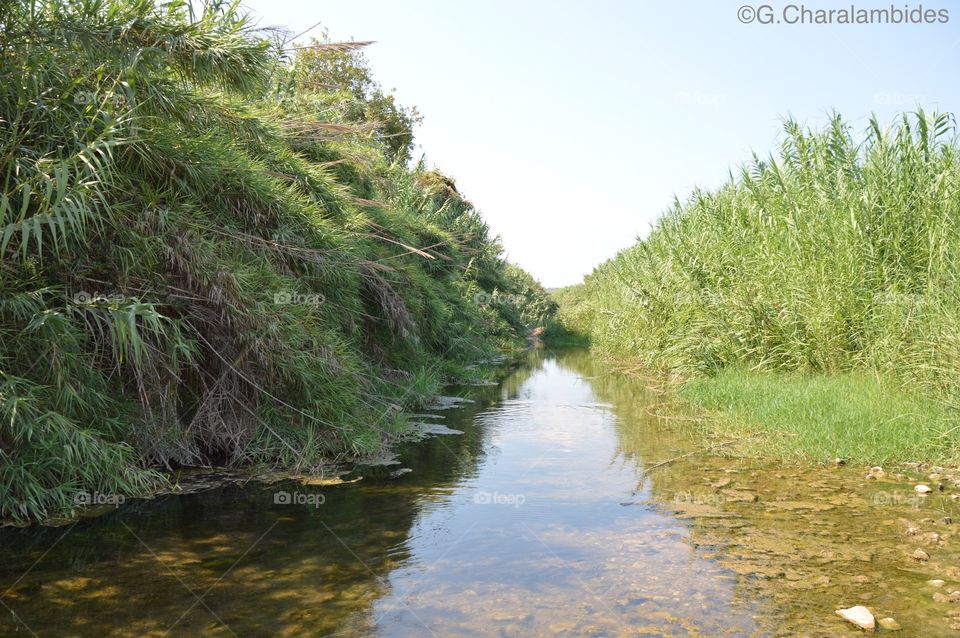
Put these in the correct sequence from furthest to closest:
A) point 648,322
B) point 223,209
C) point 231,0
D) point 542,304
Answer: point 542,304
point 648,322
point 223,209
point 231,0

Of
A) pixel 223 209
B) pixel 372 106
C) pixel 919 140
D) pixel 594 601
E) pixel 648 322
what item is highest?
pixel 372 106

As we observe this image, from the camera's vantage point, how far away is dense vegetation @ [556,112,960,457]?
7324 millimetres

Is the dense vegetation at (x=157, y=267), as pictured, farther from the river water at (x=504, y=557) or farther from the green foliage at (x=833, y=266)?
the green foliage at (x=833, y=266)

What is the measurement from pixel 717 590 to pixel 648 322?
424 inches

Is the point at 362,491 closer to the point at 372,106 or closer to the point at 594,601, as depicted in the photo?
the point at 594,601

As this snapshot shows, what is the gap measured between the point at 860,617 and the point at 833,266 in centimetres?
632

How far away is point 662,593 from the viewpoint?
3805mm

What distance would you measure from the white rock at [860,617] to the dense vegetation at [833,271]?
338cm

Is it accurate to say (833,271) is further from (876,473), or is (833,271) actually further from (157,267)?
(157,267)

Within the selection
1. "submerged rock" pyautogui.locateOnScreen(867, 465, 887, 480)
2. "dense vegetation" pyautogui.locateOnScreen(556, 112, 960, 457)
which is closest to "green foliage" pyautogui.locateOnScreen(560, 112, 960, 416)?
"dense vegetation" pyautogui.locateOnScreen(556, 112, 960, 457)

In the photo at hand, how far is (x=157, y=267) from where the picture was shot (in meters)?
5.80

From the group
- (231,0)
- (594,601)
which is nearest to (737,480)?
(594,601)

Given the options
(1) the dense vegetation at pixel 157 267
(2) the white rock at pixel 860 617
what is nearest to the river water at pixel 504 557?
(2) the white rock at pixel 860 617

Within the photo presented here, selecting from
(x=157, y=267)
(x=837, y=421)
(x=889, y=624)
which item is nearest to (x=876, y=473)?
(x=837, y=421)
